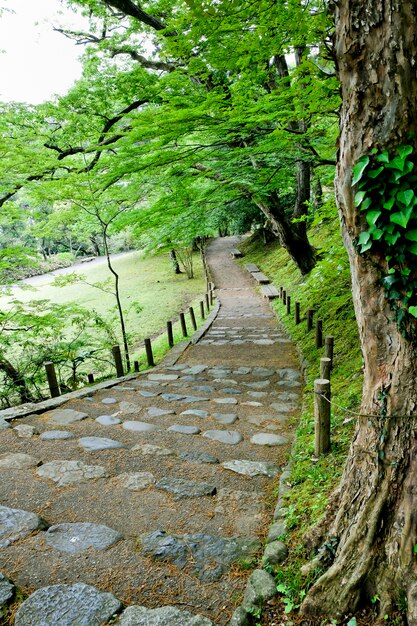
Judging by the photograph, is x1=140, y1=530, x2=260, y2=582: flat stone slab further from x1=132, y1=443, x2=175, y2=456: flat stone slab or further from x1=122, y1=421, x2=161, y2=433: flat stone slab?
x1=122, y1=421, x2=161, y2=433: flat stone slab

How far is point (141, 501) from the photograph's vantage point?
3041 millimetres

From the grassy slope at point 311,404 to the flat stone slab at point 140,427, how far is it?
171 centimetres

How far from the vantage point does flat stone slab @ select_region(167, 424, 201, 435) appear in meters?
4.35

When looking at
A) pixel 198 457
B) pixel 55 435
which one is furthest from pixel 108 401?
pixel 198 457

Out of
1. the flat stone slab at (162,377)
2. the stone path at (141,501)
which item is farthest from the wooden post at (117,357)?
the stone path at (141,501)

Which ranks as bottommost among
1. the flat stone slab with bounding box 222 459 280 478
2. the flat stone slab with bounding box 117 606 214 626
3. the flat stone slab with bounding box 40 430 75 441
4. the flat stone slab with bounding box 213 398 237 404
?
the flat stone slab with bounding box 213 398 237 404

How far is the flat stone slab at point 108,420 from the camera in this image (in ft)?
15.1

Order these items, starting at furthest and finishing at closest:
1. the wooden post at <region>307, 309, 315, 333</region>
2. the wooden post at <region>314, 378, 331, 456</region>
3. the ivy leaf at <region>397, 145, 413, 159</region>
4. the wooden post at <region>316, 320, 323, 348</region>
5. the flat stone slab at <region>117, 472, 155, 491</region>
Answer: the wooden post at <region>307, 309, 315, 333</region> < the wooden post at <region>316, 320, 323, 348</region> < the wooden post at <region>314, 378, 331, 456</region> < the flat stone slab at <region>117, 472, 155, 491</region> < the ivy leaf at <region>397, 145, 413, 159</region>

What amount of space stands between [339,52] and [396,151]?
0.61 metres

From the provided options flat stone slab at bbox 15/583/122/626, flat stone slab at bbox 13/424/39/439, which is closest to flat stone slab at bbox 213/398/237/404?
flat stone slab at bbox 13/424/39/439

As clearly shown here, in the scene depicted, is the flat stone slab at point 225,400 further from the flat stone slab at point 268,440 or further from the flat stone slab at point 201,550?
the flat stone slab at point 201,550

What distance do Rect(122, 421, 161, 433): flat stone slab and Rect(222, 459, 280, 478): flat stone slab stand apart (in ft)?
3.84

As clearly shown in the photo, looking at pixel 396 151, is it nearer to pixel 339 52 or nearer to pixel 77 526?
pixel 339 52

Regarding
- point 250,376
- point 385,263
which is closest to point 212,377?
point 250,376
